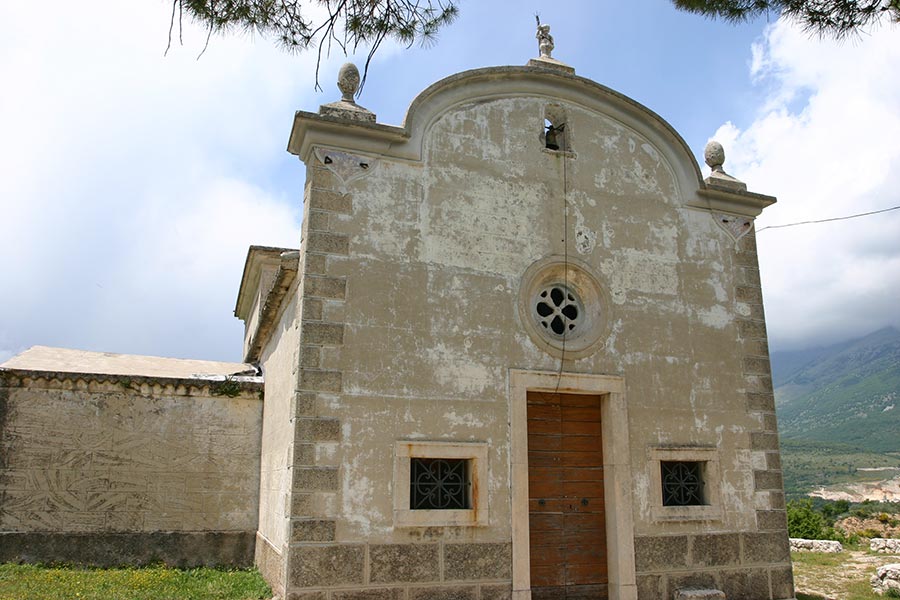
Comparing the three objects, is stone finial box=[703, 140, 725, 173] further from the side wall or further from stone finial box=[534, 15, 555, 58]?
the side wall

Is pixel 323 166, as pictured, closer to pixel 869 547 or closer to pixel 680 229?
pixel 680 229

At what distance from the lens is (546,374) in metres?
8.65

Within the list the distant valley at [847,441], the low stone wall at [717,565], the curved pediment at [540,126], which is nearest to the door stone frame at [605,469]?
the low stone wall at [717,565]

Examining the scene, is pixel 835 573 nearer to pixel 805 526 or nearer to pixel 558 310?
pixel 805 526

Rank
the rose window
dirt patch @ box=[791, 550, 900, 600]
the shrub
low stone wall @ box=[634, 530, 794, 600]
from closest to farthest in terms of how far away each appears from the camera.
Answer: low stone wall @ box=[634, 530, 794, 600]
the rose window
dirt patch @ box=[791, 550, 900, 600]
the shrub

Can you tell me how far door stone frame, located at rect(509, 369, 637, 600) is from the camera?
8008mm

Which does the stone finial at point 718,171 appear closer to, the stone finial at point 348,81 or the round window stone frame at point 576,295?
the round window stone frame at point 576,295

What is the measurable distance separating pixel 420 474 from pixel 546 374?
203 cm

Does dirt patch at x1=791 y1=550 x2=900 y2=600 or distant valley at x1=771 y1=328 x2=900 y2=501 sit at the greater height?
distant valley at x1=771 y1=328 x2=900 y2=501

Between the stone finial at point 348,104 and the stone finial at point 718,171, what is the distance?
5381mm

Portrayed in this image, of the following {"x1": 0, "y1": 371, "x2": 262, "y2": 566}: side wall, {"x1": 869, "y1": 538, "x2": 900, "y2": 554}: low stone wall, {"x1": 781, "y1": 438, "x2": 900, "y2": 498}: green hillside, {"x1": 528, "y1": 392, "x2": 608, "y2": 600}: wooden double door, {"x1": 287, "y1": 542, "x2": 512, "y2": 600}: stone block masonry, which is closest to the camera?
{"x1": 287, "y1": 542, "x2": 512, "y2": 600}: stone block masonry

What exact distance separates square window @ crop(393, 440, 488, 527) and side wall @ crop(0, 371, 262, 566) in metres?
4.43

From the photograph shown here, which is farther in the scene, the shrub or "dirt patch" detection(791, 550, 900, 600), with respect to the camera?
the shrub

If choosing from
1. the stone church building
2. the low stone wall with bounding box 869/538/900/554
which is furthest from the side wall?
the low stone wall with bounding box 869/538/900/554
